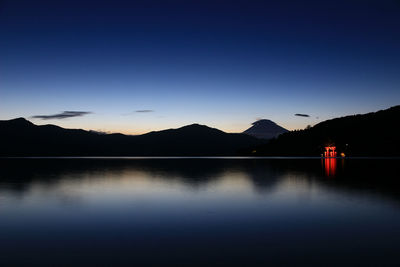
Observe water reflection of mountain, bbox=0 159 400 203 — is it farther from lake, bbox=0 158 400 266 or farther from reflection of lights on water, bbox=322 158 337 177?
lake, bbox=0 158 400 266

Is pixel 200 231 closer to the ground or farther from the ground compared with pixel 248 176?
closer to the ground

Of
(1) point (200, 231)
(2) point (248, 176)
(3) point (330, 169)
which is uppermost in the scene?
(3) point (330, 169)

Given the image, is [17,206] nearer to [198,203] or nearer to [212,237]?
[198,203]

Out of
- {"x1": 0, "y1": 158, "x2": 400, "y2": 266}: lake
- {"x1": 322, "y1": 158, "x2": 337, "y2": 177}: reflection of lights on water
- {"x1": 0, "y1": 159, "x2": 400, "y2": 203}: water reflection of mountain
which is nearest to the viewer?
{"x1": 0, "y1": 158, "x2": 400, "y2": 266}: lake

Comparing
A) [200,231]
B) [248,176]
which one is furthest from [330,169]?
[200,231]

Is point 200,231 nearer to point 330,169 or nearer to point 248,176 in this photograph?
point 248,176

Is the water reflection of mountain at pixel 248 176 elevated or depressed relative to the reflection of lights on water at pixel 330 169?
depressed

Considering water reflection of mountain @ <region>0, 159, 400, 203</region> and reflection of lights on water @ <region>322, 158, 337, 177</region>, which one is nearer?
water reflection of mountain @ <region>0, 159, 400, 203</region>

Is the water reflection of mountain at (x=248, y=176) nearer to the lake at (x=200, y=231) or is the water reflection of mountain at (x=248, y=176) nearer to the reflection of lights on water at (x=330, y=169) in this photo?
the reflection of lights on water at (x=330, y=169)

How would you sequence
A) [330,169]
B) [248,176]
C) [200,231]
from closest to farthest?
[200,231]
[248,176]
[330,169]

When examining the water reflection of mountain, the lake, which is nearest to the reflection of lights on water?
the water reflection of mountain

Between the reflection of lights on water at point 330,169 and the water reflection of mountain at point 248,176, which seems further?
the reflection of lights on water at point 330,169

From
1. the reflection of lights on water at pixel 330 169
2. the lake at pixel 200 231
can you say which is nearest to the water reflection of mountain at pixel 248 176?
the reflection of lights on water at pixel 330 169

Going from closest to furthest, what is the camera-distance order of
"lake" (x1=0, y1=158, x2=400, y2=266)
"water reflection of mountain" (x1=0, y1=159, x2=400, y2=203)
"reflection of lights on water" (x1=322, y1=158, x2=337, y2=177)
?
"lake" (x1=0, y1=158, x2=400, y2=266), "water reflection of mountain" (x1=0, y1=159, x2=400, y2=203), "reflection of lights on water" (x1=322, y1=158, x2=337, y2=177)
